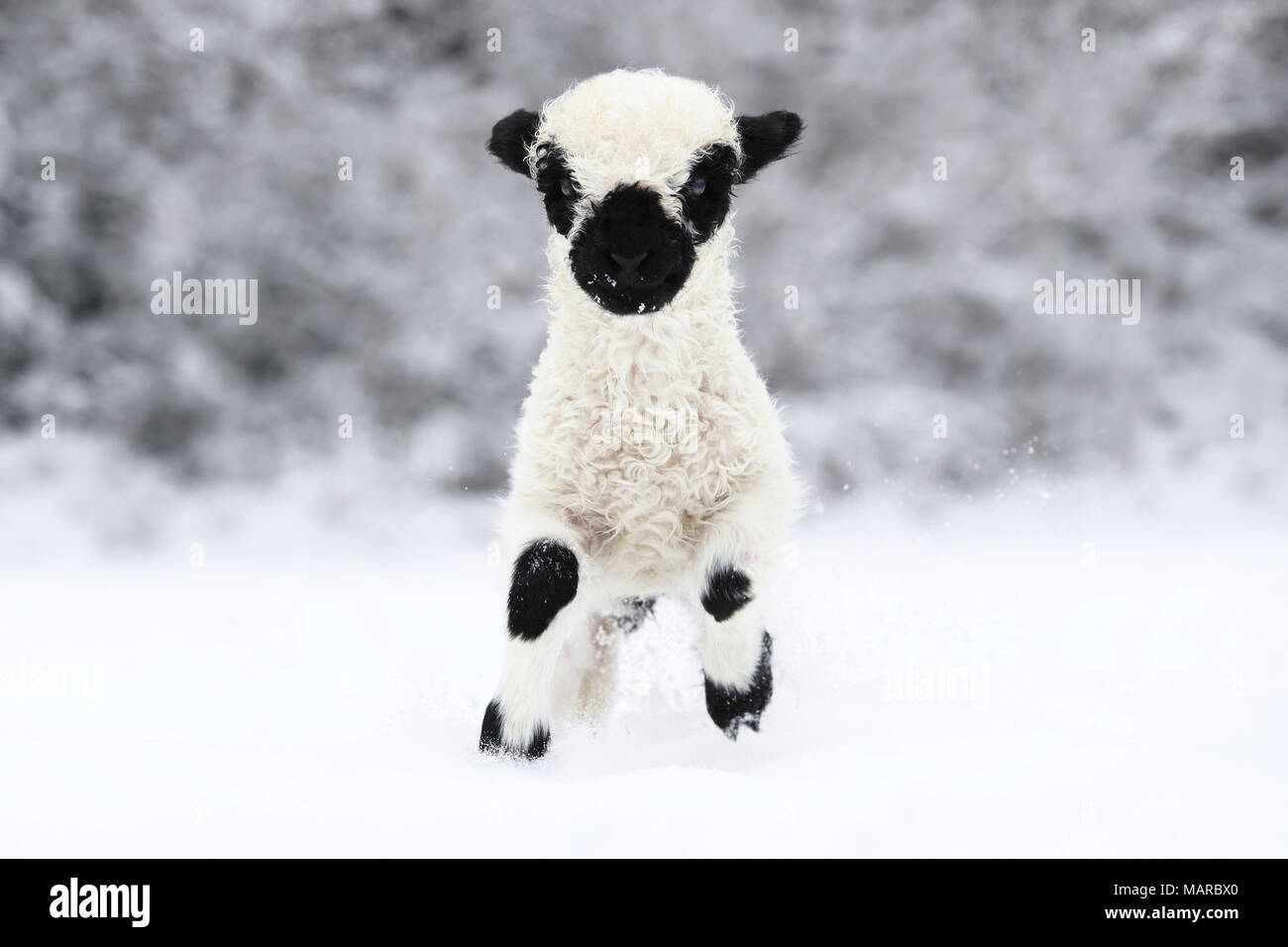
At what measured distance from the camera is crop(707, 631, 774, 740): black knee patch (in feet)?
9.87

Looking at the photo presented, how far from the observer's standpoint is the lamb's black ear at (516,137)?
313 cm

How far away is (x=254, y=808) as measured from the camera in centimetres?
240

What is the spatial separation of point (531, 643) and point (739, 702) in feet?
1.94

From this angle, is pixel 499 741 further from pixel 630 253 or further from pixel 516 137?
pixel 516 137

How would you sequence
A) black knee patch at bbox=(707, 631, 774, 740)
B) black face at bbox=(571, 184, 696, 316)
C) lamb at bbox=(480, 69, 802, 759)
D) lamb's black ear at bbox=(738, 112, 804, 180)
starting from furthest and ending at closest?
lamb's black ear at bbox=(738, 112, 804, 180) < black knee patch at bbox=(707, 631, 774, 740) < lamb at bbox=(480, 69, 802, 759) < black face at bbox=(571, 184, 696, 316)

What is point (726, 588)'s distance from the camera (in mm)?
2893

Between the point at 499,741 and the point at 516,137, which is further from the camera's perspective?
the point at 516,137

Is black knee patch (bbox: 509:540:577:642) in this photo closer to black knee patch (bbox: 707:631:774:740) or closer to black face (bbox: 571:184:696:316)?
black knee patch (bbox: 707:631:774:740)

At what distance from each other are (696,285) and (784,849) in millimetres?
1478

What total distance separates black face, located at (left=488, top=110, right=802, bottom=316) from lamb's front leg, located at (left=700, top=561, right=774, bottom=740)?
734 mm

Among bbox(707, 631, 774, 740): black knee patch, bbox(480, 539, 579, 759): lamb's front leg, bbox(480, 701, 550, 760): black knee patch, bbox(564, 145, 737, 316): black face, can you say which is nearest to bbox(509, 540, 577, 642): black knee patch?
bbox(480, 539, 579, 759): lamb's front leg

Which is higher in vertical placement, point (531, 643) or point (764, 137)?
point (764, 137)

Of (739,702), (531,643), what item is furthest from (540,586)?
(739,702)

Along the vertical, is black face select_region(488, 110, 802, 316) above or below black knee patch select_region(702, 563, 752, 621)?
above
